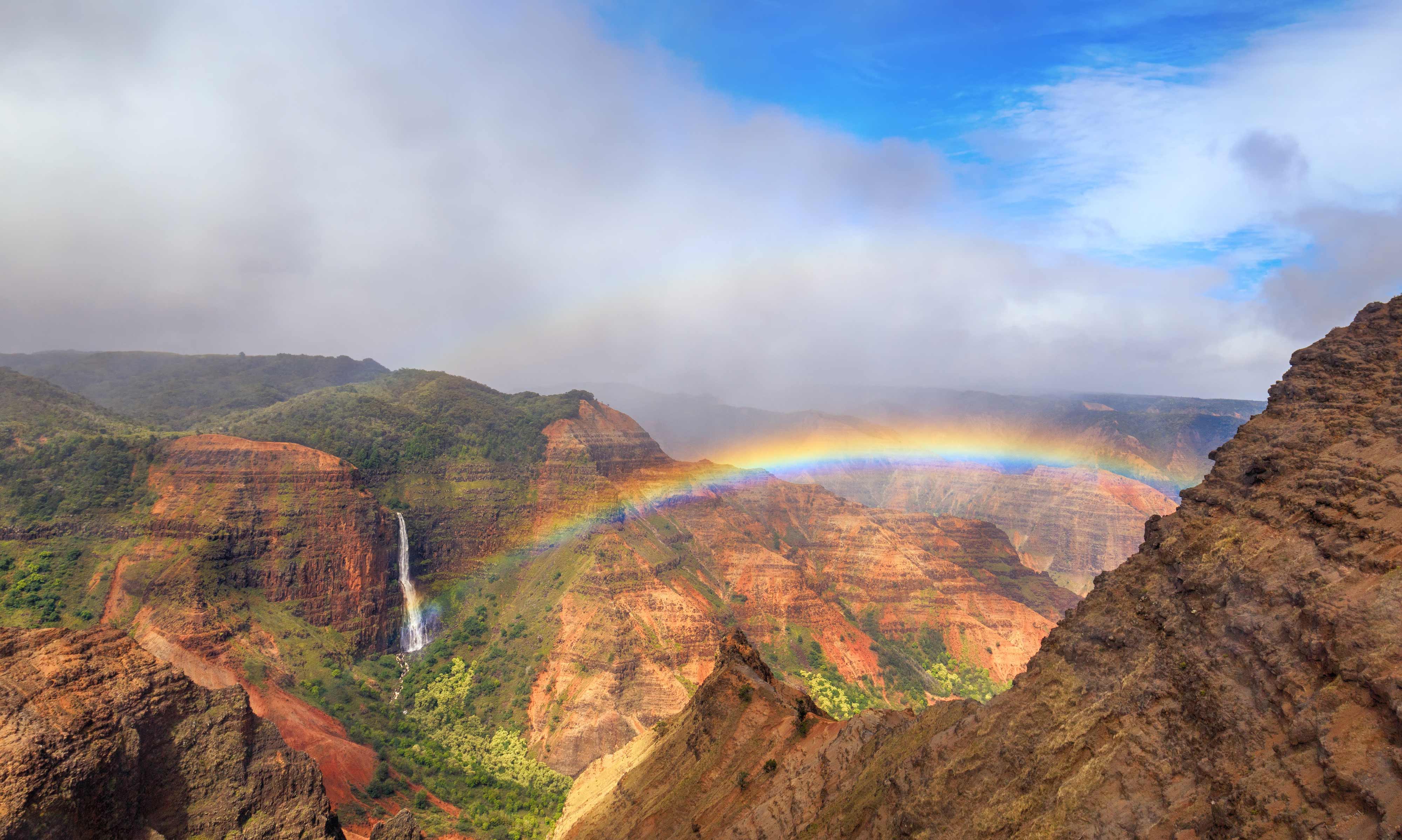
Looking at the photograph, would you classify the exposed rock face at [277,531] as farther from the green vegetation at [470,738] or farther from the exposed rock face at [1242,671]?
the exposed rock face at [1242,671]

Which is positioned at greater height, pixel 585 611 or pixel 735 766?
pixel 735 766

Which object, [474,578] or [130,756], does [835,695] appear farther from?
[130,756]

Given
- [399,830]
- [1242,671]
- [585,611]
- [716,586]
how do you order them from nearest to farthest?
[1242,671], [399,830], [585,611], [716,586]

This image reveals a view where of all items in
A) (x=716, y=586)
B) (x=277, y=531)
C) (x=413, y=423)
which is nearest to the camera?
(x=277, y=531)

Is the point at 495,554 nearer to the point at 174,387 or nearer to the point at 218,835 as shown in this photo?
the point at 218,835

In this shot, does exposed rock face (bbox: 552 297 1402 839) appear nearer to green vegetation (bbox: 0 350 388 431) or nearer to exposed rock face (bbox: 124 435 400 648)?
exposed rock face (bbox: 124 435 400 648)

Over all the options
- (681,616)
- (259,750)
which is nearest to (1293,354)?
(259,750)

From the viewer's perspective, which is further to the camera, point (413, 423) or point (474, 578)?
point (413, 423)

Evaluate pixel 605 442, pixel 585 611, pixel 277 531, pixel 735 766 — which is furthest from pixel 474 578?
pixel 735 766
